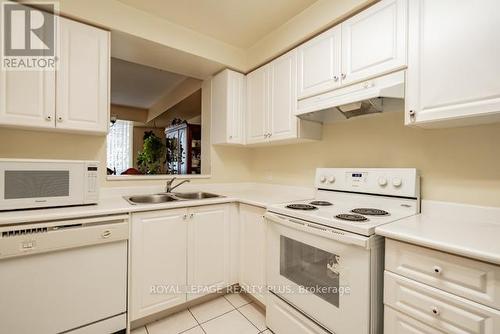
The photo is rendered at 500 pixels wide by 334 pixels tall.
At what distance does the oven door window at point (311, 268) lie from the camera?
1296 mm

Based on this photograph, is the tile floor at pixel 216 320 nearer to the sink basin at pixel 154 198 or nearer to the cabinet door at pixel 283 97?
the sink basin at pixel 154 198

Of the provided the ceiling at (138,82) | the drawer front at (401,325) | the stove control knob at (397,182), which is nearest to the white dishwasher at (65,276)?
the drawer front at (401,325)

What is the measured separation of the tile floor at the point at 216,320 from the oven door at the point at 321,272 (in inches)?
14.4

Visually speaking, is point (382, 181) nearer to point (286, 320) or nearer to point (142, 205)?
point (286, 320)

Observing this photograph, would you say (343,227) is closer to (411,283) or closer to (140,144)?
(411,283)

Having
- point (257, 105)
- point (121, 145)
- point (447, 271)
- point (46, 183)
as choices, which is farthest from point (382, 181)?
point (121, 145)

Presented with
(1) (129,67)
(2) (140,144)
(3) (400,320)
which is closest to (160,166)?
(1) (129,67)

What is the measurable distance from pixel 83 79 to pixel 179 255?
1500 mm

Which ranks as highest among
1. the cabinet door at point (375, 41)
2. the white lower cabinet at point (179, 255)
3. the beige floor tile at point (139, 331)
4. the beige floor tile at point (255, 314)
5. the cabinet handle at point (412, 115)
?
the cabinet door at point (375, 41)

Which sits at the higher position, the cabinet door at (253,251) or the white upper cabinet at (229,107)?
the white upper cabinet at (229,107)

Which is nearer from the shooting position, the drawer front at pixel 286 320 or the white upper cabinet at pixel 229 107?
the drawer front at pixel 286 320

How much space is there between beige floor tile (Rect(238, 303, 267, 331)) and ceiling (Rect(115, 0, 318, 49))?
248cm

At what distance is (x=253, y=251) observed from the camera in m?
1.96

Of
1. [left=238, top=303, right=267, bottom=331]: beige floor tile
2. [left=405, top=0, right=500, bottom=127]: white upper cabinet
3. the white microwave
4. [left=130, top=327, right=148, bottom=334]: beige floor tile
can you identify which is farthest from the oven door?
the white microwave
